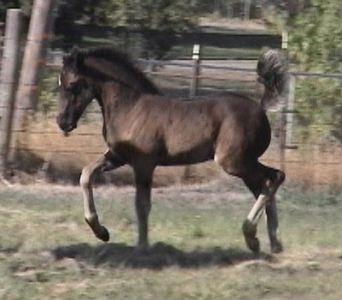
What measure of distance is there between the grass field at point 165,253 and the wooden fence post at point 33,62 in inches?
48.4

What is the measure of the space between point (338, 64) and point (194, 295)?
7.58 metres

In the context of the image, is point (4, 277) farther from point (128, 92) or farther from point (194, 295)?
point (128, 92)

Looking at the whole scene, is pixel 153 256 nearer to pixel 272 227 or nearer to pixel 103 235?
pixel 103 235

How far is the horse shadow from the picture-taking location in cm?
834

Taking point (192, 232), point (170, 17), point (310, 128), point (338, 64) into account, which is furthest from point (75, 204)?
point (170, 17)

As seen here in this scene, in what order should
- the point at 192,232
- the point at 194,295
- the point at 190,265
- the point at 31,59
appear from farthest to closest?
the point at 31,59, the point at 192,232, the point at 190,265, the point at 194,295

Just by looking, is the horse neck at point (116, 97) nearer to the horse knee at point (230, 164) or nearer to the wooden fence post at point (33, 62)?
the horse knee at point (230, 164)

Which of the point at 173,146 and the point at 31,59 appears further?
the point at 31,59

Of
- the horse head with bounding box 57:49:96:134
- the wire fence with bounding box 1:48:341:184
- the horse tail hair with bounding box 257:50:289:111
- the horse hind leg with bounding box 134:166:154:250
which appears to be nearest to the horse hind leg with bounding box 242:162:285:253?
the horse tail hair with bounding box 257:50:289:111

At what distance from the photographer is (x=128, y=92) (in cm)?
884

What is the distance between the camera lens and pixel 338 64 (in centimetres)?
1423

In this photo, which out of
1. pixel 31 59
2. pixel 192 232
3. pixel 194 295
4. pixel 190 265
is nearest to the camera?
pixel 194 295

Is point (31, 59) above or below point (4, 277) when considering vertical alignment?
above

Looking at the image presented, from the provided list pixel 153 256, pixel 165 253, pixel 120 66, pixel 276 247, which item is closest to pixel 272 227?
pixel 276 247
